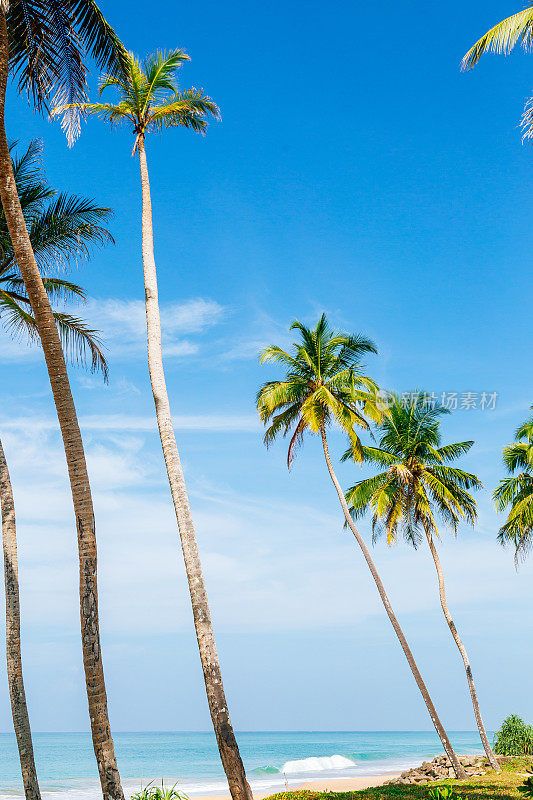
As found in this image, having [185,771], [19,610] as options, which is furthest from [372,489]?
[185,771]

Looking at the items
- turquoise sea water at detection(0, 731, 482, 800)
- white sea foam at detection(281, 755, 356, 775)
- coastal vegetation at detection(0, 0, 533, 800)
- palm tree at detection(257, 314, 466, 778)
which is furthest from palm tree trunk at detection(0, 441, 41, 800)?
white sea foam at detection(281, 755, 356, 775)

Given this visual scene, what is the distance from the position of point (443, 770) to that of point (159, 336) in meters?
19.8

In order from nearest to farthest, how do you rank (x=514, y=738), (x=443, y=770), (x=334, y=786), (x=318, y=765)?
1. (x=443, y=770)
2. (x=514, y=738)
3. (x=334, y=786)
4. (x=318, y=765)

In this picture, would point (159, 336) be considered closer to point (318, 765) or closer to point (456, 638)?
point (456, 638)

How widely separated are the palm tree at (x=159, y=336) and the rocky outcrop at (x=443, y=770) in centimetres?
1610

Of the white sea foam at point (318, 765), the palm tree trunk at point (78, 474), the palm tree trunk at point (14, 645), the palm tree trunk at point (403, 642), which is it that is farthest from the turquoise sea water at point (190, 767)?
the palm tree trunk at point (78, 474)

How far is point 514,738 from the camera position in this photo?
26703mm

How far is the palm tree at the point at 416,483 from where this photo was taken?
73.2 feet

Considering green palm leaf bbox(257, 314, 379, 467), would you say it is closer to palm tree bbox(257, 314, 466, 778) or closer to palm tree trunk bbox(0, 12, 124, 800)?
palm tree bbox(257, 314, 466, 778)

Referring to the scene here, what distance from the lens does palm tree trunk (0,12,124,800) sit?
7.46 m

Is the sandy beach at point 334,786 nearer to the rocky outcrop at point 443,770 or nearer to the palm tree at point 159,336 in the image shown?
the rocky outcrop at point 443,770

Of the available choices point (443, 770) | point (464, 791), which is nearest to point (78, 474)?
point (464, 791)

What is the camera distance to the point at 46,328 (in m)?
8.64

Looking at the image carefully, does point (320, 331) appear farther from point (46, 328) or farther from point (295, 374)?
point (46, 328)
